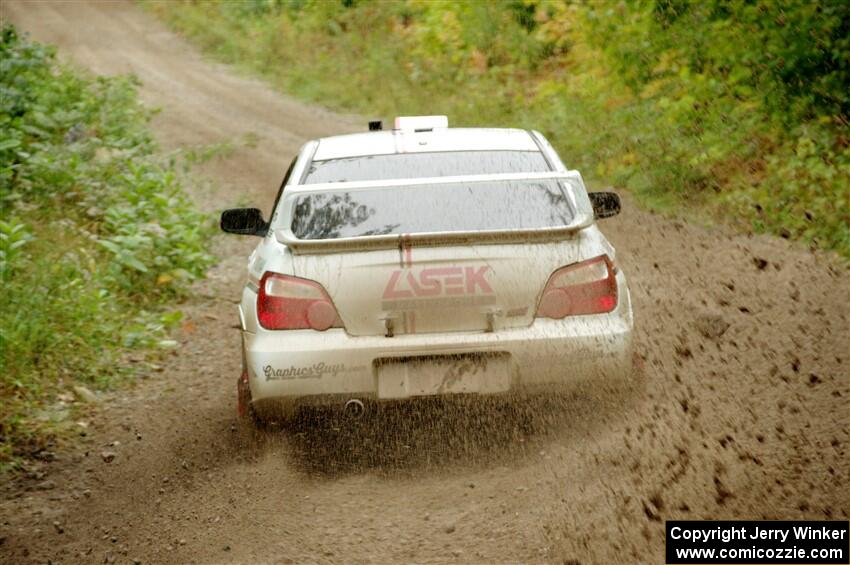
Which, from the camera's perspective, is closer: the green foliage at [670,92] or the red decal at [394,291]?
the red decal at [394,291]

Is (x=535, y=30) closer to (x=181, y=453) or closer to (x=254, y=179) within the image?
(x=254, y=179)

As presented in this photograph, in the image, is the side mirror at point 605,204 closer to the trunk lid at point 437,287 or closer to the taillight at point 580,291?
the taillight at point 580,291

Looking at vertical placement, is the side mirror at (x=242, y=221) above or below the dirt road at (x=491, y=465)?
above

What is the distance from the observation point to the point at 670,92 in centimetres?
1156

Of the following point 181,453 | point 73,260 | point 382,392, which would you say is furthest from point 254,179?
point 382,392

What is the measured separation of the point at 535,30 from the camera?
642 inches

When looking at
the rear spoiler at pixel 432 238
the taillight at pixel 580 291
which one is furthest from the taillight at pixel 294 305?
the taillight at pixel 580 291

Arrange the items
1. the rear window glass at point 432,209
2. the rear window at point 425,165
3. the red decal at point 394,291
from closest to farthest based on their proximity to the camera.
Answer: the red decal at point 394,291, the rear window glass at point 432,209, the rear window at point 425,165

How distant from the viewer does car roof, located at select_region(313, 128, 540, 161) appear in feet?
A: 16.6

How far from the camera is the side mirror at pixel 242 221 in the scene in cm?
514

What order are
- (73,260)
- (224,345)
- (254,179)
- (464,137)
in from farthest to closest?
(254,179), (73,260), (224,345), (464,137)

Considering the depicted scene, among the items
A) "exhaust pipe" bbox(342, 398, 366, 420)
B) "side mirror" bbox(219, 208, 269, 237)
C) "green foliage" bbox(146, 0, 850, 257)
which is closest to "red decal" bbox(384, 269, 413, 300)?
"exhaust pipe" bbox(342, 398, 366, 420)

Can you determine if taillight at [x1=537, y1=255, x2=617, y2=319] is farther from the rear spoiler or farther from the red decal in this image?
the red decal

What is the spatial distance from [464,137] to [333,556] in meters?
2.58
